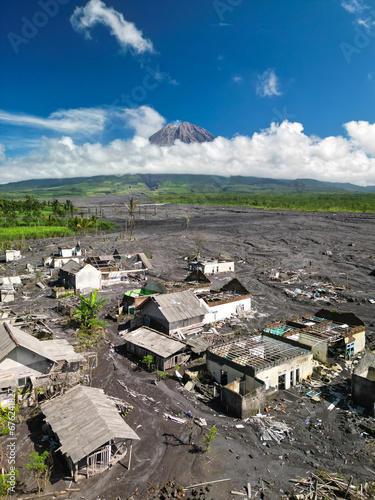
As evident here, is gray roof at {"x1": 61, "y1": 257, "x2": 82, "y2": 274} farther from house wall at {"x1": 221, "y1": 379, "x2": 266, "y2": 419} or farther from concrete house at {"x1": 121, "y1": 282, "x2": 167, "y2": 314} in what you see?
house wall at {"x1": 221, "y1": 379, "x2": 266, "y2": 419}

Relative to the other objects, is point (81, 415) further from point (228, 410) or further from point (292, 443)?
point (292, 443)

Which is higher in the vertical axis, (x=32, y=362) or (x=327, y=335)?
(x=32, y=362)

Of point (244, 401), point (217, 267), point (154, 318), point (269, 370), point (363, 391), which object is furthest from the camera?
point (217, 267)

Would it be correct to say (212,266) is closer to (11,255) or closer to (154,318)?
(154,318)

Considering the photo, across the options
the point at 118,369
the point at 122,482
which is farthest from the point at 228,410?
the point at 118,369

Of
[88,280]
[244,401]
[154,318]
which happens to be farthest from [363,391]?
[88,280]

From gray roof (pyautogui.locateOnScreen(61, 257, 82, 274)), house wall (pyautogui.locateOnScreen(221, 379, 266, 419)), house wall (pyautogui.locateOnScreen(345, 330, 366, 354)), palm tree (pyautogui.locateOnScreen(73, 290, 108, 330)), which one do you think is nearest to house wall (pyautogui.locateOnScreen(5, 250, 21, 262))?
gray roof (pyautogui.locateOnScreen(61, 257, 82, 274))
